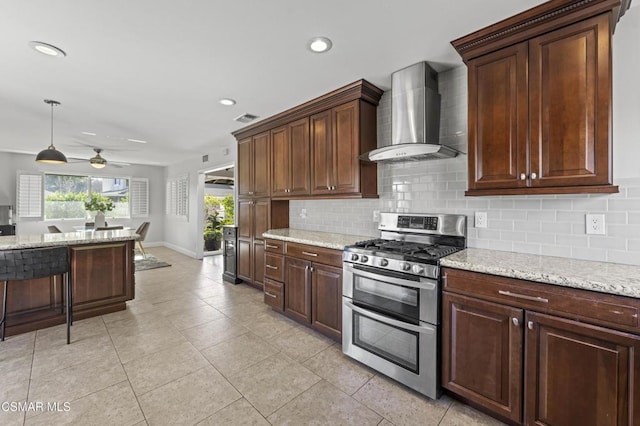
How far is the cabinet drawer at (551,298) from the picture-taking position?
51.2 inches

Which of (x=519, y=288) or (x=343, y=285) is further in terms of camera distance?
(x=343, y=285)

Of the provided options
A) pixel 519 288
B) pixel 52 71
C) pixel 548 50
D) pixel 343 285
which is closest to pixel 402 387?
pixel 343 285

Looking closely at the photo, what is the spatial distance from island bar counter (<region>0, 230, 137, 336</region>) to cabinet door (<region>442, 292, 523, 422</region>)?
3628mm

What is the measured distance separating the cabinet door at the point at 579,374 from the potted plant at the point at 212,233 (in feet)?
24.4

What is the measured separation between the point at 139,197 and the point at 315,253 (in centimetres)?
771

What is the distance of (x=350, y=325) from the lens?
7.80 ft

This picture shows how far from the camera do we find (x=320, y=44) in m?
2.15

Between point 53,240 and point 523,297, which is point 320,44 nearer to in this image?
point 523,297

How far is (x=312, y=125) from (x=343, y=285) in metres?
1.92

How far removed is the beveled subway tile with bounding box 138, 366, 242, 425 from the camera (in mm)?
1754

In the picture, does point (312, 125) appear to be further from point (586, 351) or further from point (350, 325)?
point (586, 351)

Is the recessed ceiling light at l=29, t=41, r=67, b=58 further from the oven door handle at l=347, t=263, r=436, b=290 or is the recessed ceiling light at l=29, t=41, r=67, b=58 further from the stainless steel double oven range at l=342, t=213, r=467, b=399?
the oven door handle at l=347, t=263, r=436, b=290

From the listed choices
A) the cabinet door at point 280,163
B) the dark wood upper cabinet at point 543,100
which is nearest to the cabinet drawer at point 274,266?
the cabinet door at point 280,163

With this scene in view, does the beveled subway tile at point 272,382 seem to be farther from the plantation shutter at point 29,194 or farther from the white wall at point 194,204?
the plantation shutter at point 29,194
